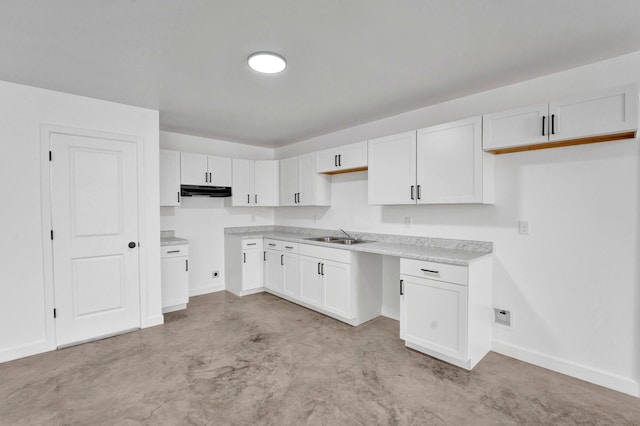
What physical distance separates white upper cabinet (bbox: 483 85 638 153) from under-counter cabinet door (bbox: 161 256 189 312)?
3.83 m

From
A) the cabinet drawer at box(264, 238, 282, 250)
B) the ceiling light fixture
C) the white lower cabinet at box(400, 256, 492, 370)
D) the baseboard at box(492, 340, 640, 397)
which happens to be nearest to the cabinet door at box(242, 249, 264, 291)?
the cabinet drawer at box(264, 238, 282, 250)

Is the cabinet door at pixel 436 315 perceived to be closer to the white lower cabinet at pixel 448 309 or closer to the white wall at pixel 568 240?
the white lower cabinet at pixel 448 309

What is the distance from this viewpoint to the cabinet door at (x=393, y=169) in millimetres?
3131

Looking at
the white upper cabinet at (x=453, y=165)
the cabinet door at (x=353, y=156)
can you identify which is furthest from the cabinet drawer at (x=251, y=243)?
the white upper cabinet at (x=453, y=165)

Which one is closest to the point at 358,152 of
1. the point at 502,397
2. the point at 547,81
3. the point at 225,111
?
the point at 225,111

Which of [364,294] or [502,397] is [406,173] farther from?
[502,397]

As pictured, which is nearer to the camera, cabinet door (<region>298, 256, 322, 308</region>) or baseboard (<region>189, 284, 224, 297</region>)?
cabinet door (<region>298, 256, 322, 308</region>)

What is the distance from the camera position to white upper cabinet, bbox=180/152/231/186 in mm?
4293

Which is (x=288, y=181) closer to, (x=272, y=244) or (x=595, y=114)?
(x=272, y=244)

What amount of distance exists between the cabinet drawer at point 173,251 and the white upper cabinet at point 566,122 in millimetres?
3737

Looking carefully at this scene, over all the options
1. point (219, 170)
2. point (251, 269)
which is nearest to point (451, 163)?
point (251, 269)

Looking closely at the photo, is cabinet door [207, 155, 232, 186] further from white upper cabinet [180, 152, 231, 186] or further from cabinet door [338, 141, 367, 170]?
cabinet door [338, 141, 367, 170]

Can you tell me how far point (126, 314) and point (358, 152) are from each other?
3249 mm

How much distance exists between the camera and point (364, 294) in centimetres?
355
